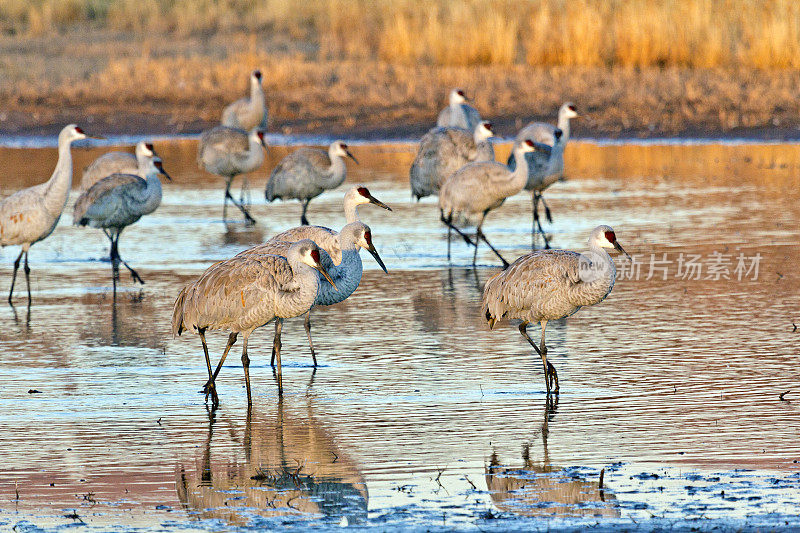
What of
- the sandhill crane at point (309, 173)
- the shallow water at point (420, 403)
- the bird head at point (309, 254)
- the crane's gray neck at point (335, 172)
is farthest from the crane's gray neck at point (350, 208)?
the crane's gray neck at point (335, 172)

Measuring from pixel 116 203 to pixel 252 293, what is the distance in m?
5.53

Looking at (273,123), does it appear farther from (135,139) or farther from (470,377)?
(470,377)

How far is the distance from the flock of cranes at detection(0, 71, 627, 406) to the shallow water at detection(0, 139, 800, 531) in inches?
16.3

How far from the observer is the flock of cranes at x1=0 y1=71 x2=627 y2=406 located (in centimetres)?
894

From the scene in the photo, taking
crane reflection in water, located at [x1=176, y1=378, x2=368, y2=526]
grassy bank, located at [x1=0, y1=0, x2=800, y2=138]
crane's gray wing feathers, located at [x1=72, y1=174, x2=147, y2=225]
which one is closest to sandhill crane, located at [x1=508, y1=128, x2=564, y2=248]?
crane's gray wing feathers, located at [x1=72, y1=174, x2=147, y2=225]

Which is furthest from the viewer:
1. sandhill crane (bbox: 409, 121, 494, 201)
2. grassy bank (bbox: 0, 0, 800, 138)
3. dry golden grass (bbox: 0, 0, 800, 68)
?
dry golden grass (bbox: 0, 0, 800, 68)

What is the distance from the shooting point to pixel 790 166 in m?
20.1

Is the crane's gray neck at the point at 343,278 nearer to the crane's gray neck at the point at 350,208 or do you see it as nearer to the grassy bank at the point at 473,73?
the crane's gray neck at the point at 350,208

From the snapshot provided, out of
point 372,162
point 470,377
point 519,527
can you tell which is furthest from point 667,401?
point 372,162

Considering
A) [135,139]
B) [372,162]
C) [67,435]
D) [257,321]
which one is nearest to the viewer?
[67,435]

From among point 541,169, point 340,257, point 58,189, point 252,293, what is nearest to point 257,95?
point 541,169

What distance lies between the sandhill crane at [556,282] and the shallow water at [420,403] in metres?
0.47

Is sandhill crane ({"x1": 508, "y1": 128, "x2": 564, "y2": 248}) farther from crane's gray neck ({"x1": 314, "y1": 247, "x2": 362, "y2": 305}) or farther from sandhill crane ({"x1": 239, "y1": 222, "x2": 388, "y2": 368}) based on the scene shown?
crane's gray neck ({"x1": 314, "y1": 247, "x2": 362, "y2": 305})

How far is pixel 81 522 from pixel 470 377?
11.6ft
